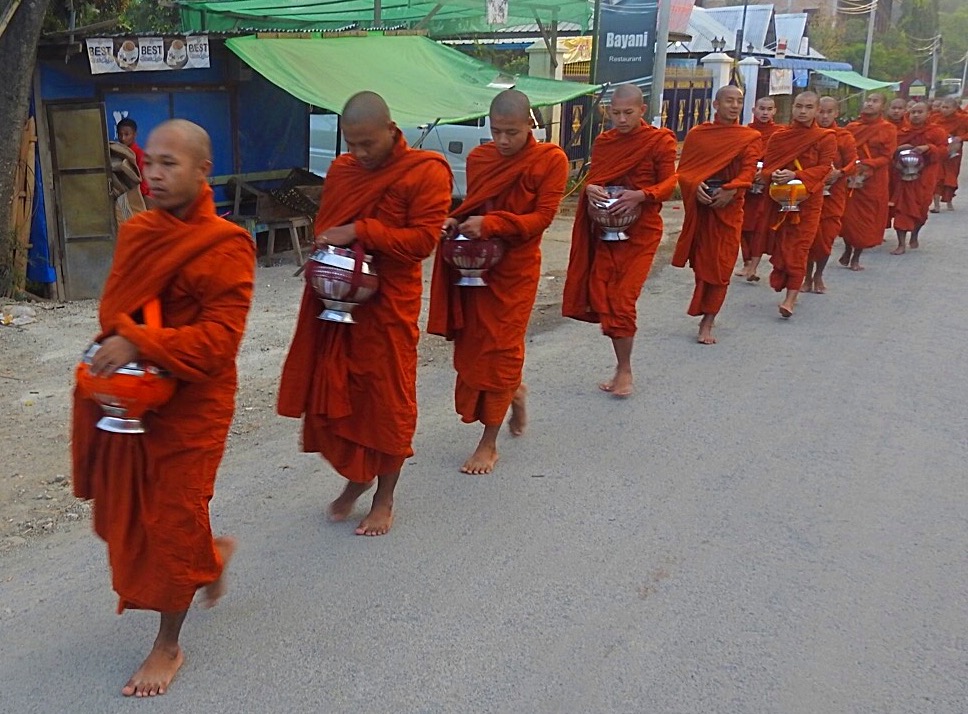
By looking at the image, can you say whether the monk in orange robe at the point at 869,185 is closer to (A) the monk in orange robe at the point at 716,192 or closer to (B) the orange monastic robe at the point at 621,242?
(A) the monk in orange robe at the point at 716,192

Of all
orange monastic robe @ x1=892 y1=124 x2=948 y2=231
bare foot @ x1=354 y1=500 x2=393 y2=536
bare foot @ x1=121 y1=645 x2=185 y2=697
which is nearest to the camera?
bare foot @ x1=121 y1=645 x2=185 y2=697

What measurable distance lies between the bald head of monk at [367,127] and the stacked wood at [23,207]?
5233mm

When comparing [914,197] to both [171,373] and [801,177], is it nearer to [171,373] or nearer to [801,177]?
[801,177]

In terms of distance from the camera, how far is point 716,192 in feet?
22.8

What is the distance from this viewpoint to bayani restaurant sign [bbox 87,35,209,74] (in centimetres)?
812

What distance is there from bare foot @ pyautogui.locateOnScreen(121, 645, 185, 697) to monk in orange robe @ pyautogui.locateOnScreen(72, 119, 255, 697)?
19mm

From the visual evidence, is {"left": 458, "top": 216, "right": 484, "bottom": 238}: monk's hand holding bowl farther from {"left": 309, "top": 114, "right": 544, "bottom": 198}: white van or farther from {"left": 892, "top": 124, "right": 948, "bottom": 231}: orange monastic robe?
{"left": 892, "top": 124, "right": 948, "bottom": 231}: orange monastic robe

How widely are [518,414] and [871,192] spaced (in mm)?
6799

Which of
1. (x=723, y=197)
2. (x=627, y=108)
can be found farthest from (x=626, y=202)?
(x=723, y=197)

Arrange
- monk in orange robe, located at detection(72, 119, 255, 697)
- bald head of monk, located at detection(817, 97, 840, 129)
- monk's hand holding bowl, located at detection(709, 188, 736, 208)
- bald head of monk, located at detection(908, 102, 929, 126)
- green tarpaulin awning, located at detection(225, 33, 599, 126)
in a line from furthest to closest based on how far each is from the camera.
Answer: bald head of monk, located at detection(908, 102, 929, 126)
bald head of monk, located at detection(817, 97, 840, 129)
green tarpaulin awning, located at detection(225, 33, 599, 126)
monk's hand holding bowl, located at detection(709, 188, 736, 208)
monk in orange robe, located at detection(72, 119, 255, 697)

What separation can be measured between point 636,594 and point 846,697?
0.83 meters

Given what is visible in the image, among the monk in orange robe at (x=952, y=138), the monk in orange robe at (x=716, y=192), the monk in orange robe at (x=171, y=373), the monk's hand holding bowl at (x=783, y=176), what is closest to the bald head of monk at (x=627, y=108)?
the monk in orange robe at (x=716, y=192)

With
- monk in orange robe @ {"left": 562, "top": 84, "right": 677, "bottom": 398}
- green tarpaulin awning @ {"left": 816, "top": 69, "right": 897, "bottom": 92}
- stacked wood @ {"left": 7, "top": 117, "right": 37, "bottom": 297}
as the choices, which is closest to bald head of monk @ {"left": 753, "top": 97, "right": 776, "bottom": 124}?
monk in orange robe @ {"left": 562, "top": 84, "right": 677, "bottom": 398}

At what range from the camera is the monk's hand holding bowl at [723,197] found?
688 cm
